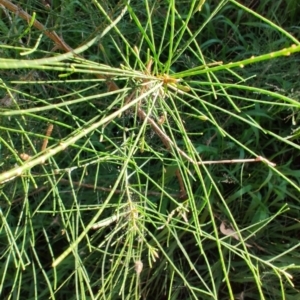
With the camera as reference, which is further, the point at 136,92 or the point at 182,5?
the point at 182,5

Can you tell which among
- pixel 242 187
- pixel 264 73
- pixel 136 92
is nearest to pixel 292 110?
pixel 264 73

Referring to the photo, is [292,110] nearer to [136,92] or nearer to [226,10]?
[226,10]

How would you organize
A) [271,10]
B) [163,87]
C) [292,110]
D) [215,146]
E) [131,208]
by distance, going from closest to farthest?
[163,87], [131,208], [292,110], [215,146], [271,10]

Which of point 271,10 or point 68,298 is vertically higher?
point 271,10

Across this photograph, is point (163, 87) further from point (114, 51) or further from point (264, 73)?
point (114, 51)

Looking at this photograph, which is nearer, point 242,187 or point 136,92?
point 136,92

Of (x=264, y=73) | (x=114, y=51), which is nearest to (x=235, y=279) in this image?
(x=264, y=73)

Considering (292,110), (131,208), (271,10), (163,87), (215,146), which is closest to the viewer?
Result: (163,87)

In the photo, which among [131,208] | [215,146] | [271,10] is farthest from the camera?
[271,10]

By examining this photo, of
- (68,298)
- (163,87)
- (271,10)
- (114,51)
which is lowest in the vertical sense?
(68,298)
